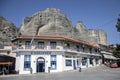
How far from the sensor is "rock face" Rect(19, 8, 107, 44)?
340 ft

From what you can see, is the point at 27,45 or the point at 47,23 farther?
the point at 47,23

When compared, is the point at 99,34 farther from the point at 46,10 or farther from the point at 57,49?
the point at 57,49

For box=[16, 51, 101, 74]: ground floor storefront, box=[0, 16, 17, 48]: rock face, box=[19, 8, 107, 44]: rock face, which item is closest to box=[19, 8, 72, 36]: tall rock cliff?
box=[19, 8, 107, 44]: rock face

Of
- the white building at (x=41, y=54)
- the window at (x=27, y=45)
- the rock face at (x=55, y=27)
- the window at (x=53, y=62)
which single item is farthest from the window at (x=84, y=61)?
the rock face at (x=55, y=27)

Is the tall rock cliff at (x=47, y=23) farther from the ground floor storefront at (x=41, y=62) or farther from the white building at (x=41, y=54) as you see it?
the ground floor storefront at (x=41, y=62)

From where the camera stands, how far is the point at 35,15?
112938 mm

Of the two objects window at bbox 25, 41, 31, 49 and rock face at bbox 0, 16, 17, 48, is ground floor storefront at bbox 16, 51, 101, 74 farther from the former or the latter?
rock face at bbox 0, 16, 17, 48

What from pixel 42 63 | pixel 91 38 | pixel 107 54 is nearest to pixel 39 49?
pixel 42 63

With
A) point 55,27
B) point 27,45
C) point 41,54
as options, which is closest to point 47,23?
point 55,27

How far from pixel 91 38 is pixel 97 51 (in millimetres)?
43501

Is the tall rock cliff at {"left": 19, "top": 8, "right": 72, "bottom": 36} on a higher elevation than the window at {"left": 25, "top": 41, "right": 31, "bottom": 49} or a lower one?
higher

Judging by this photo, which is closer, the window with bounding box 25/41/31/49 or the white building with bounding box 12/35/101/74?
the white building with bounding box 12/35/101/74

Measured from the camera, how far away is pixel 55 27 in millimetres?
103938

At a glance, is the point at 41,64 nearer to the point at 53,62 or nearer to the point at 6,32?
the point at 53,62
